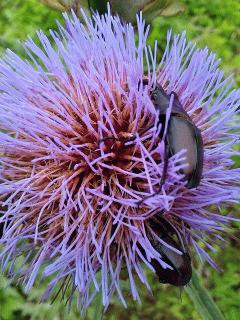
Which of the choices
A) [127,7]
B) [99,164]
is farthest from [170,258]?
[127,7]

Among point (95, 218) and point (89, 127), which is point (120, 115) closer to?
point (89, 127)

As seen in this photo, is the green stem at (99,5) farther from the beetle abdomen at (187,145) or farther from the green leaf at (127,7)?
the beetle abdomen at (187,145)

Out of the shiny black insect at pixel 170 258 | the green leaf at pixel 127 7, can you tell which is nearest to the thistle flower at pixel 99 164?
the shiny black insect at pixel 170 258

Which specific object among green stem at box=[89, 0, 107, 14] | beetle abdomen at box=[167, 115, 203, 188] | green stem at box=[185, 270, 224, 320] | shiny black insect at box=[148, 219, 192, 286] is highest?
green stem at box=[89, 0, 107, 14]

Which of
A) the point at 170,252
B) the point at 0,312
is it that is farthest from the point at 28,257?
the point at 0,312

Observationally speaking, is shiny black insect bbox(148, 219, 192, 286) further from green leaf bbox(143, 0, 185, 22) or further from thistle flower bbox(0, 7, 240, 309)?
green leaf bbox(143, 0, 185, 22)

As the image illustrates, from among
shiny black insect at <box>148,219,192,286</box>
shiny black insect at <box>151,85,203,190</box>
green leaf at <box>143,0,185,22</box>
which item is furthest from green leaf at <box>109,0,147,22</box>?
shiny black insect at <box>148,219,192,286</box>
